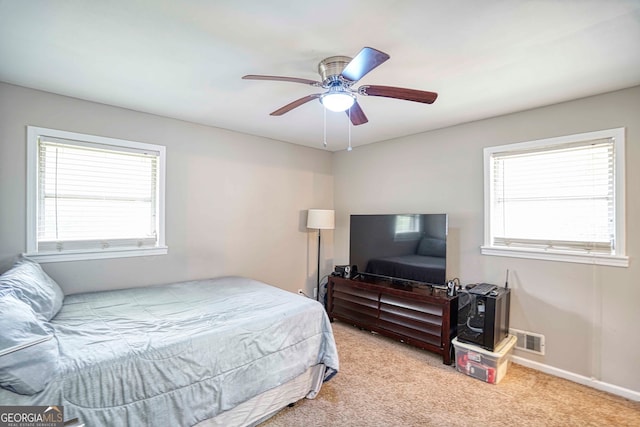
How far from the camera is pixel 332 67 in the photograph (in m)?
1.94

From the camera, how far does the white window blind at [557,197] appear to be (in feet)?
8.29

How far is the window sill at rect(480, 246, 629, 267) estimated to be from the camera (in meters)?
2.42

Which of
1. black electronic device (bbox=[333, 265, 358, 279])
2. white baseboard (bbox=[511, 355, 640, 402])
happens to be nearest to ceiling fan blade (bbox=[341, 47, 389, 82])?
black electronic device (bbox=[333, 265, 358, 279])

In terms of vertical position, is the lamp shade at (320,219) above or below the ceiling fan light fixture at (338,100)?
below

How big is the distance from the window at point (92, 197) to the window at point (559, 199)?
350 centimetres

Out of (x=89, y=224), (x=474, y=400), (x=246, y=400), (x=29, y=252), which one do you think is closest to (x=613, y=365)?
(x=474, y=400)

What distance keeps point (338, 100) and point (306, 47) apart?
0.36 meters

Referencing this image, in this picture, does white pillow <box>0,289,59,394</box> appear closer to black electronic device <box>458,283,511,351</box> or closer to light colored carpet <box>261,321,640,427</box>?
light colored carpet <box>261,321,640,427</box>

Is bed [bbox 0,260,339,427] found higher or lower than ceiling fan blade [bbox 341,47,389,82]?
lower

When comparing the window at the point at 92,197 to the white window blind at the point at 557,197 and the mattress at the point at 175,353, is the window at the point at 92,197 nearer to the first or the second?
the mattress at the point at 175,353

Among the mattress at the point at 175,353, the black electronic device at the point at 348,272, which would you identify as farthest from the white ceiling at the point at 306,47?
the black electronic device at the point at 348,272

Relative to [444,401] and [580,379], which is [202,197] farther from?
[580,379]

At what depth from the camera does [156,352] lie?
1.65 metres

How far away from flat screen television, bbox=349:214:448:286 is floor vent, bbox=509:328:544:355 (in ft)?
2.67
